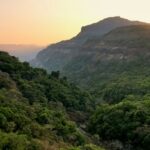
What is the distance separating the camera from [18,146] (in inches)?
1302

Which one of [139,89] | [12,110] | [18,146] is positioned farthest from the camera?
[139,89]

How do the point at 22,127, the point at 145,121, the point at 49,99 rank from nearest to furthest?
the point at 22,127, the point at 145,121, the point at 49,99

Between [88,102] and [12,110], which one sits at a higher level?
[12,110]

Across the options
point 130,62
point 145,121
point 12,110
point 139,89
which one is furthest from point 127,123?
point 130,62

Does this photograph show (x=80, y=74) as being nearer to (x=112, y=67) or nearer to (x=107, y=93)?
(x=112, y=67)

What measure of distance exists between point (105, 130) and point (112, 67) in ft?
387

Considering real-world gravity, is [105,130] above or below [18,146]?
below

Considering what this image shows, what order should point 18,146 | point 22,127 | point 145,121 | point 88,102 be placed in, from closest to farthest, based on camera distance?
point 18,146, point 22,127, point 145,121, point 88,102

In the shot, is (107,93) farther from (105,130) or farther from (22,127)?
(22,127)

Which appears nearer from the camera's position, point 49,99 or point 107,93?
point 49,99

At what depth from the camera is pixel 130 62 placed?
7092 inches

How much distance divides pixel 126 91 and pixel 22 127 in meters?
69.7

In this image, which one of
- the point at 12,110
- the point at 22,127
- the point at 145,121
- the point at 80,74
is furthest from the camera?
the point at 80,74

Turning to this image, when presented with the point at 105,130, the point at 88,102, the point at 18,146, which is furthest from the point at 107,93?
the point at 18,146
